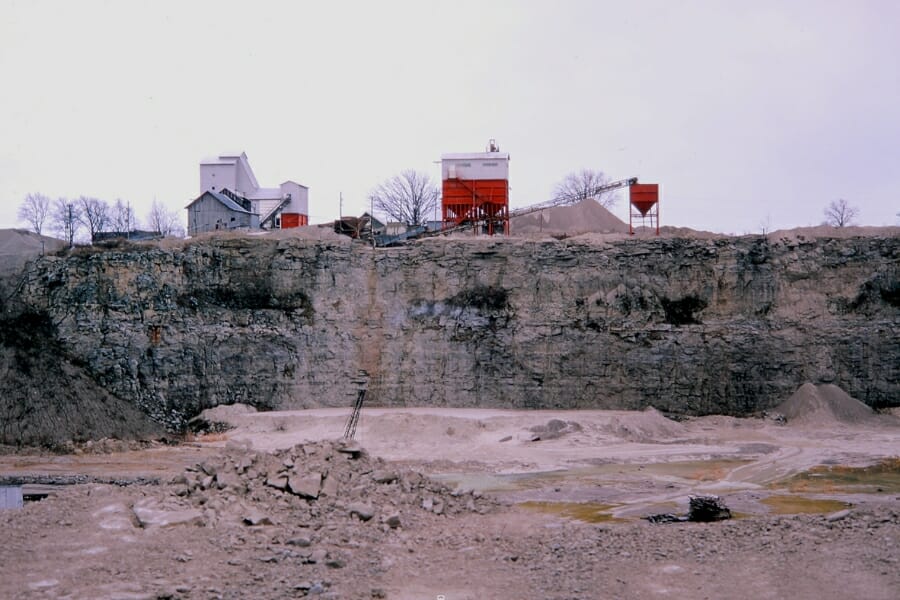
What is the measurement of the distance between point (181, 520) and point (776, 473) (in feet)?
51.6

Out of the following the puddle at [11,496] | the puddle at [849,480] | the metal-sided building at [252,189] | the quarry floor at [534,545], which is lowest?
the puddle at [11,496]

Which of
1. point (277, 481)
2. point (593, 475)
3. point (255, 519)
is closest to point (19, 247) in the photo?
point (277, 481)

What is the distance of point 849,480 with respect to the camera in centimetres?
2236

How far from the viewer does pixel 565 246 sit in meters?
35.5

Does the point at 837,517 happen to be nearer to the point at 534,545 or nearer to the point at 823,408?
the point at 534,545

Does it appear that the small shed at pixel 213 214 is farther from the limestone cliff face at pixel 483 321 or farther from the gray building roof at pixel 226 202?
the limestone cliff face at pixel 483 321

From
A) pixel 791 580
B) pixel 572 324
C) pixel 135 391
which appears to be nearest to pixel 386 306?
pixel 572 324

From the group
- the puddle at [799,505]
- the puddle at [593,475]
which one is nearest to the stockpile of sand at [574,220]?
the puddle at [593,475]

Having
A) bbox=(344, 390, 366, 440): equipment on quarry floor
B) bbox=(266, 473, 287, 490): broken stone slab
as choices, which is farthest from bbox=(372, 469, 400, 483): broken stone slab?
bbox=(344, 390, 366, 440): equipment on quarry floor

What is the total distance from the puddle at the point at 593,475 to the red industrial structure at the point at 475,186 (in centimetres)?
1781

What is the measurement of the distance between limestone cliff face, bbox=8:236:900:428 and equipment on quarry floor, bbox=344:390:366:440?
38 cm

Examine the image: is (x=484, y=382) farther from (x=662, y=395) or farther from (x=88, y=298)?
(x=88, y=298)

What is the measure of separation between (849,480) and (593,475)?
6.40 meters

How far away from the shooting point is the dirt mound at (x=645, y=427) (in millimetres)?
29359
